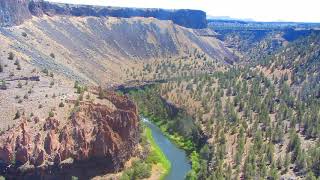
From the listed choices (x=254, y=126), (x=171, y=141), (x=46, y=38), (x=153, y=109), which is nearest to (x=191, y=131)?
(x=171, y=141)

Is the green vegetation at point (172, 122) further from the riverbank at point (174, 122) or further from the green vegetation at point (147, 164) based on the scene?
the green vegetation at point (147, 164)

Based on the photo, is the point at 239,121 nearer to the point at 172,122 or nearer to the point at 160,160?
the point at 172,122

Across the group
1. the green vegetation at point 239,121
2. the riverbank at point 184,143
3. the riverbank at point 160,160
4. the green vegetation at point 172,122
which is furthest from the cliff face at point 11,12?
the riverbank at point 160,160

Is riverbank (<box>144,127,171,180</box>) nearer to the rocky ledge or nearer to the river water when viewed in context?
the river water

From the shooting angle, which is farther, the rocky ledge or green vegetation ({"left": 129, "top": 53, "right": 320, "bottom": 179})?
green vegetation ({"left": 129, "top": 53, "right": 320, "bottom": 179})

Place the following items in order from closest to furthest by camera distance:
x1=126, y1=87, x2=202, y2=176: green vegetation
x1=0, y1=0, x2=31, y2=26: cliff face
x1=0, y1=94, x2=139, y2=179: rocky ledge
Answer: x1=0, y1=94, x2=139, y2=179: rocky ledge, x1=126, y1=87, x2=202, y2=176: green vegetation, x1=0, y1=0, x2=31, y2=26: cliff face

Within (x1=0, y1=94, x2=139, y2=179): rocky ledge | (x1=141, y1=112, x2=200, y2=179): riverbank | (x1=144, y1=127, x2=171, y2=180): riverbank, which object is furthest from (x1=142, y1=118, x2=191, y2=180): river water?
(x1=0, y1=94, x2=139, y2=179): rocky ledge

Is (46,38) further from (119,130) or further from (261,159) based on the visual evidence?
(261,159)
